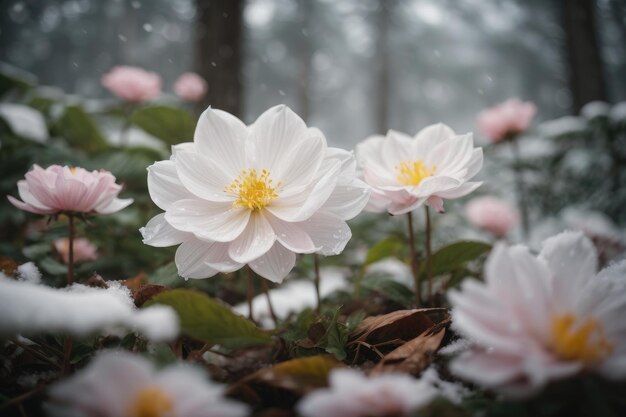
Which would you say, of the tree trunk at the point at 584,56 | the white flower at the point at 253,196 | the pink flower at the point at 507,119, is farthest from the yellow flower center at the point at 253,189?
the tree trunk at the point at 584,56

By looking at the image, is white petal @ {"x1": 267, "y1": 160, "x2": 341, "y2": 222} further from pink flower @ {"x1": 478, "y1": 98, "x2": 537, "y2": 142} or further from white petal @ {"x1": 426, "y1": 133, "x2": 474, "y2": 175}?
pink flower @ {"x1": 478, "y1": 98, "x2": 537, "y2": 142}

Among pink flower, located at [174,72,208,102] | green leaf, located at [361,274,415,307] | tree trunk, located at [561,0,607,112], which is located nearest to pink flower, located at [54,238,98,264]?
green leaf, located at [361,274,415,307]

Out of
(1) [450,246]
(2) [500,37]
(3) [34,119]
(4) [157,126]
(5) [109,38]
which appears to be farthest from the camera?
(2) [500,37]

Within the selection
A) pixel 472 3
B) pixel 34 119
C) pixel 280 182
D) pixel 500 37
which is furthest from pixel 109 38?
pixel 280 182

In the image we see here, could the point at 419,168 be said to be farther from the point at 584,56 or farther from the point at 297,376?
the point at 584,56

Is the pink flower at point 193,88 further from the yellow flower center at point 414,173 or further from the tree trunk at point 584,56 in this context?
the tree trunk at point 584,56

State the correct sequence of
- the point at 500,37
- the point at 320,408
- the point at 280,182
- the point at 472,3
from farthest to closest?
the point at 500,37
the point at 472,3
the point at 280,182
the point at 320,408

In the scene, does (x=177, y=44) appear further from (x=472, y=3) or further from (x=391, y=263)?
(x=391, y=263)
